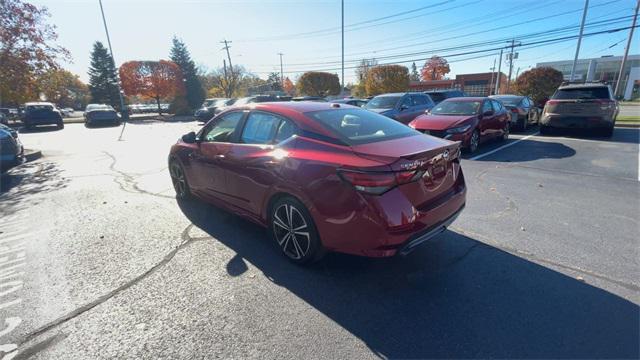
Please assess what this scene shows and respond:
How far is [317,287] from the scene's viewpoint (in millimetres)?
2861

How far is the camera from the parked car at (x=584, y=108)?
31.0 feet

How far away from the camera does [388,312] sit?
8.24 feet

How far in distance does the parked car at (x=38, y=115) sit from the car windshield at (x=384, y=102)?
19718 mm

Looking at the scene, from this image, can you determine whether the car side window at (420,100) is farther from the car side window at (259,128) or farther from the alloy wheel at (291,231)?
the alloy wheel at (291,231)

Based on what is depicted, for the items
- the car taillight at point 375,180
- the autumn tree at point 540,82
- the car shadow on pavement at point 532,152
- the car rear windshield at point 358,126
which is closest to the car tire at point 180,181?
the car rear windshield at point 358,126

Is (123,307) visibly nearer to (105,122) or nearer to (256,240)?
(256,240)

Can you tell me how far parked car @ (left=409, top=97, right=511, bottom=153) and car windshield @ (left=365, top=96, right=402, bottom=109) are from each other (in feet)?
6.86

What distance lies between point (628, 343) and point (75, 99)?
97.2 metres

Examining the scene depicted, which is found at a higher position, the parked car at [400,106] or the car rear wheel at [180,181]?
the parked car at [400,106]

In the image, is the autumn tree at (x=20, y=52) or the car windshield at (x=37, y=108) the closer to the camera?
the autumn tree at (x=20, y=52)

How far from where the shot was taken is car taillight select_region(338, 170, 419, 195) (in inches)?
97.0

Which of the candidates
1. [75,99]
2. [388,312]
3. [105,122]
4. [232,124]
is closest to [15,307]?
[232,124]

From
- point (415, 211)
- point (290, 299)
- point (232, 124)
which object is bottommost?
point (290, 299)

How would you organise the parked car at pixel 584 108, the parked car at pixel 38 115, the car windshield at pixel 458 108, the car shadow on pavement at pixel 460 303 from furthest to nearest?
the parked car at pixel 38 115, the parked car at pixel 584 108, the car windshield at pixel 458 108, the car shadow on pavement at pixel 460 303
